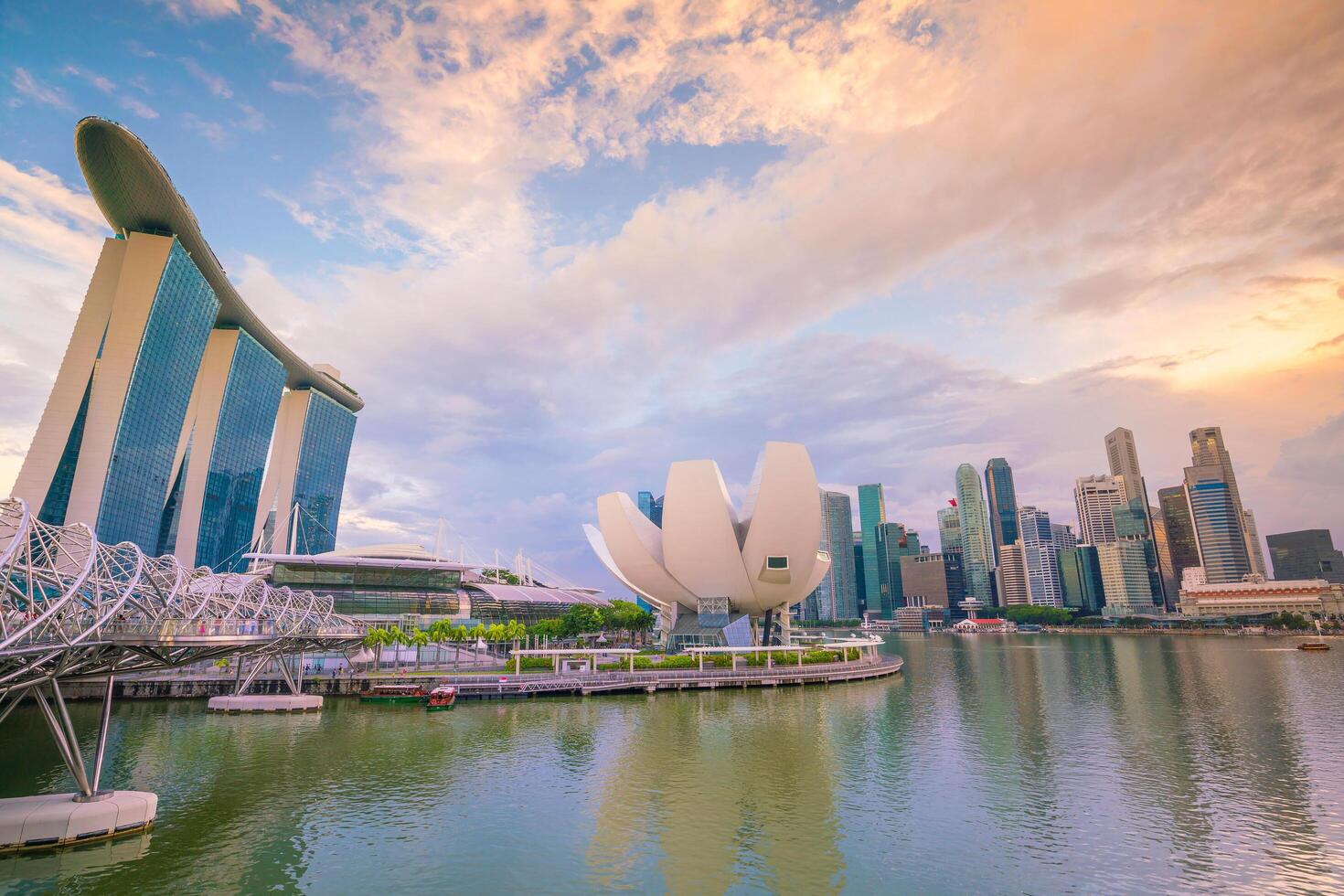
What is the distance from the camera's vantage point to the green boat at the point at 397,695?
141 feet

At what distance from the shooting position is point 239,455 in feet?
361

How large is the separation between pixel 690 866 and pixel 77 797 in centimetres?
1668

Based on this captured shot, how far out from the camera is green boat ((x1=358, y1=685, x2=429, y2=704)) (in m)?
43.1

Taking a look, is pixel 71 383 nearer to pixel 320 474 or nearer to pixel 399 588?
pixel 399 588

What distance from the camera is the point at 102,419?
2822 inches

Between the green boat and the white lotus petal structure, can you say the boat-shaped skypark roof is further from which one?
the green boat

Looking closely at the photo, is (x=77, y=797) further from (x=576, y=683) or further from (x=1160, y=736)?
(x=1160, y=736)

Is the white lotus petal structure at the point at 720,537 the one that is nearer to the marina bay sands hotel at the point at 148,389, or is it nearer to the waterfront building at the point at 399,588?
the waterfront building at the point at 399,588

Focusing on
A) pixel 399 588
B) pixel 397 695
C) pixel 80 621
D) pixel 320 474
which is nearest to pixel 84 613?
pixel 80 621

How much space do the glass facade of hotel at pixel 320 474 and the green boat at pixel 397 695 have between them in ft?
328

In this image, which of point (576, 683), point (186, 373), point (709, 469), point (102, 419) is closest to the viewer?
point (576, 683)

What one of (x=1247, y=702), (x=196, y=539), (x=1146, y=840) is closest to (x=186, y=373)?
(x=196, y=539)

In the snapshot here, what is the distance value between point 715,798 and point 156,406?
277 ft

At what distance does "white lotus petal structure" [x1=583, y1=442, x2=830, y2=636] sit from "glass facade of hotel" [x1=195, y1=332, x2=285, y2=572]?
2866 inches
